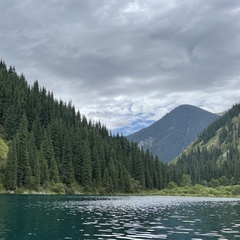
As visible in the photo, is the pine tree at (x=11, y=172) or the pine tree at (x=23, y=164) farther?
the pine tree at (x=23, y=164)

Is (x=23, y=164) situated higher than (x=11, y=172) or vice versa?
(x=23, y=164)

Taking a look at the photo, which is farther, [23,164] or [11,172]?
[23,164]

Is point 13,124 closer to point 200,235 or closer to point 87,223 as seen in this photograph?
point 87,223

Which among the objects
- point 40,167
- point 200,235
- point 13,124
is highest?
point 13,124

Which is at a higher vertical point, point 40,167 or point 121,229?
point 40,167

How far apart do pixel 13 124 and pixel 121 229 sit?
16443 centimetres

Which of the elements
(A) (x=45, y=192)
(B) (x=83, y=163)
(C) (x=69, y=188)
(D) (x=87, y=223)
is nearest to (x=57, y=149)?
(B) (x=83, y=163)

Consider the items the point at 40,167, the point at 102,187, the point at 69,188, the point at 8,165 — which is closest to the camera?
the point at 8,165

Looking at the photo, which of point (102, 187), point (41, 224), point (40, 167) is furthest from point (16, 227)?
point (102, 187)

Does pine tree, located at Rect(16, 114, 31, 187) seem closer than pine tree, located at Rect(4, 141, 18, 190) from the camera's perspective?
No

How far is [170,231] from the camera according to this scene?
39812mm

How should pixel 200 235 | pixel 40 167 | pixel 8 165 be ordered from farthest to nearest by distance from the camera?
pixel 40 167
pixel 8 165
pixel 200 235

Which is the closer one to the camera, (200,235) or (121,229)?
(200,235)

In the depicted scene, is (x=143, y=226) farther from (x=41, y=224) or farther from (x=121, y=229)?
(x=41, y=224)
